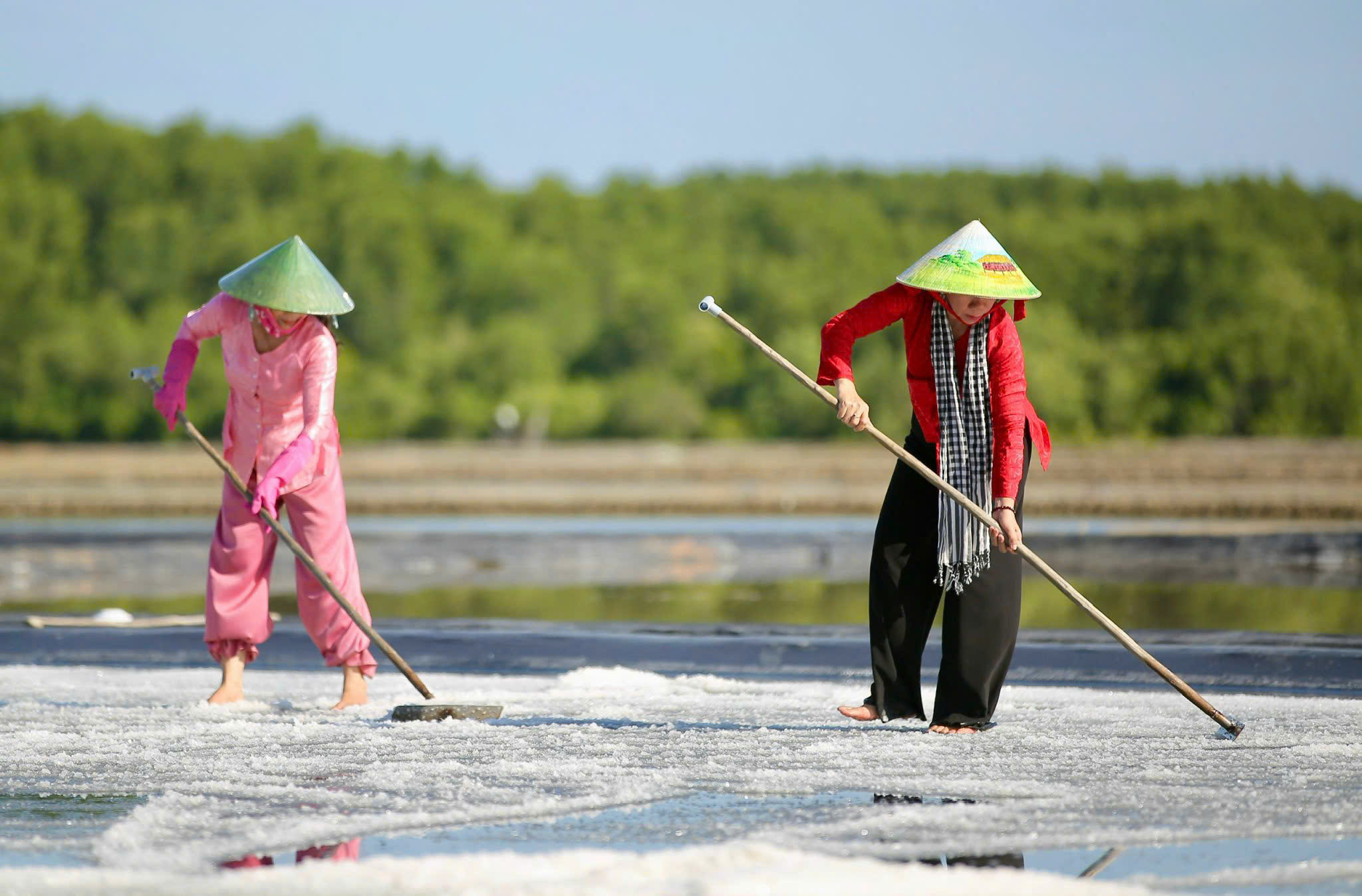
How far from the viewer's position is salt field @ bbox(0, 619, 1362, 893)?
3311 millimetres

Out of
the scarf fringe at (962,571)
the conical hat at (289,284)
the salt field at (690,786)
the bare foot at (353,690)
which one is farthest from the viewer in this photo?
the bare foot at (353,690)

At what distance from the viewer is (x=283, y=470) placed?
5691 mm

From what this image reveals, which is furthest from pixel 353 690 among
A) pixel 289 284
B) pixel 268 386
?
pixel 289 284

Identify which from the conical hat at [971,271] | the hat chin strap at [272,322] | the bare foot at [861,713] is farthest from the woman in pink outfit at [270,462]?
the conical hat at [971,271]

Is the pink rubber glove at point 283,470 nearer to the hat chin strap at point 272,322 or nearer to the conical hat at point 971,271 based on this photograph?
the hat chin strap at point 272,322

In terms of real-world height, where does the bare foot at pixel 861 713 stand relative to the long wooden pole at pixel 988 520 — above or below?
below

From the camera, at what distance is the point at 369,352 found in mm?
61344

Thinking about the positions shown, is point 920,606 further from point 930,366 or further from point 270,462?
point 270,462

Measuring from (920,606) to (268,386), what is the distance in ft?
7.64

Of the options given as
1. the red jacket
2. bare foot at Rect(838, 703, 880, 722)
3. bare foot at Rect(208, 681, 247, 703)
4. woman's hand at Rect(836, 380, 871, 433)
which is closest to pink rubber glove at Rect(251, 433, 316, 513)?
bare foot at Rect(208, 681, 247, 703)

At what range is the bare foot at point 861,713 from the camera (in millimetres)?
5383

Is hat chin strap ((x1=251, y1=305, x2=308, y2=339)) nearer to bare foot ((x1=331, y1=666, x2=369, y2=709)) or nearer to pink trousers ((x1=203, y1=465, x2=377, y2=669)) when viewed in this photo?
pink trousers ((x1=203, y1=465, x2=377, y2=669))

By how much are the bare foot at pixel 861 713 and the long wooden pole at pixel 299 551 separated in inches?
54.4

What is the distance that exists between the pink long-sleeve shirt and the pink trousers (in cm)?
9
